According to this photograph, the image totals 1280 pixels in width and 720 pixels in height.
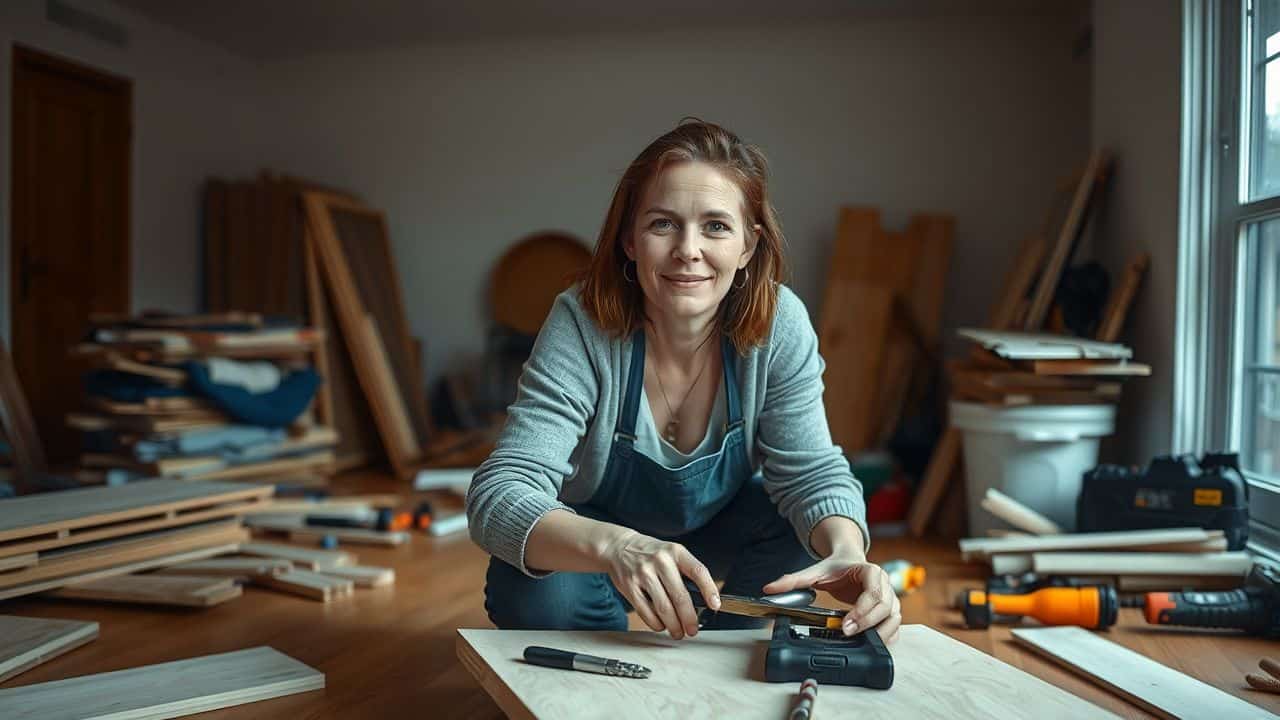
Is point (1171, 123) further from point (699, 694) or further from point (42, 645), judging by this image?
point (42, 645)

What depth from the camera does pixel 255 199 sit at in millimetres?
5500

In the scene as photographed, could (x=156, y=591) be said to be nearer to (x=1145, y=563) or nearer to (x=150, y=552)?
(x=150, y=552)

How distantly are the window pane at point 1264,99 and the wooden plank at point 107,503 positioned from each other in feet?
9.30

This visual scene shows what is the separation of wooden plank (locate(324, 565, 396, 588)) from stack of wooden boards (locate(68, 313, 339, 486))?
149 cm

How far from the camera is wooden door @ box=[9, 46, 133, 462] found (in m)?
4.76

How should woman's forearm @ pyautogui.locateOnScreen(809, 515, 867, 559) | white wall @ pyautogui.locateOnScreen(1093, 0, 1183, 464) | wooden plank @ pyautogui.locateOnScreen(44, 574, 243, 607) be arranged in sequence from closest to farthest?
woman's forearm @ pyautogui.locateOnScreen(809, 515, 867, 559)
wooden plank @ pyautogui.locateOnScreen(44, 574, 243, 607)
white wall @ pyautogui.locateOnScreen(1093, 0, 1183, 464)

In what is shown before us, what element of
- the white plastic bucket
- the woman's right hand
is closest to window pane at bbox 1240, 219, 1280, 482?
the white plastic bucket

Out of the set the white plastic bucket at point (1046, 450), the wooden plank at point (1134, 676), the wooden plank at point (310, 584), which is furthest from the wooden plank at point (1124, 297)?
the wooden plank at point (310, 584)

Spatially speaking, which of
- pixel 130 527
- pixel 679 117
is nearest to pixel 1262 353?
pixel 130 527

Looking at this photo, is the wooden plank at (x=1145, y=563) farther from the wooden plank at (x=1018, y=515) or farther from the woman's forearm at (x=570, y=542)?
the woman's forearm at (x=570, y=542)

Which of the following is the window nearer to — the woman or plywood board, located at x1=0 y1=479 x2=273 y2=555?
the woman

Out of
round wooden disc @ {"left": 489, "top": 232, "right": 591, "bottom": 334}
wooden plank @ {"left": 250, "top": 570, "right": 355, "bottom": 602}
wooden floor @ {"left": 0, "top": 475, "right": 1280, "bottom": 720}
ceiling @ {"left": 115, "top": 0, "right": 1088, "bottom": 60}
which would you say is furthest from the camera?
round wooden disc @ {"left": 489, "top": 232, "right": 591, "bottom": 334}

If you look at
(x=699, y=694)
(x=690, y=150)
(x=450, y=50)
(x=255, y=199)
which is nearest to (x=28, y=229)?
(x=255, y=199)

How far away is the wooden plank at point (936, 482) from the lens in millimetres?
3658
